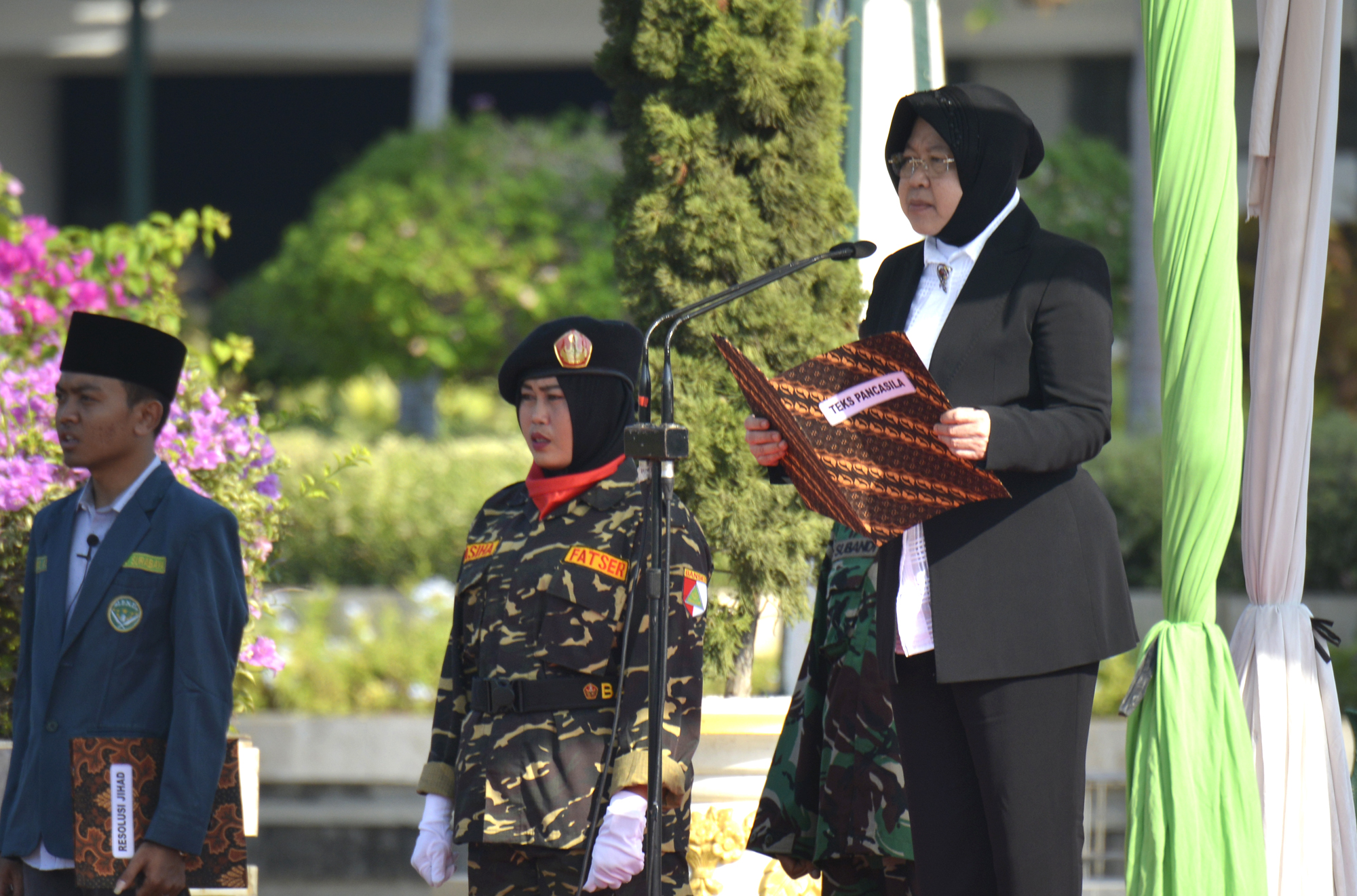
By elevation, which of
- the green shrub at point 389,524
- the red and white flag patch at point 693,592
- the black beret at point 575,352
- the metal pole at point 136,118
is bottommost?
the green shrub at point 389,524

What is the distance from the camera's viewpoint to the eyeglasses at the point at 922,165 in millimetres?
2684

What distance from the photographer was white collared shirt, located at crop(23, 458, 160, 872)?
10.6 feet

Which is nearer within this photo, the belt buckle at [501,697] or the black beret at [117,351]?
the belt buckle at [501,697]

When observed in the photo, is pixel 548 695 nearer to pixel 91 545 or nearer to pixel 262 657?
pixel 91 545

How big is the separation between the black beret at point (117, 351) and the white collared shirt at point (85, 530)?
0.19 metres

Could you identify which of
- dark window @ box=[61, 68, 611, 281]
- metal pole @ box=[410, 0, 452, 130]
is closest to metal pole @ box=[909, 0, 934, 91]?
metal pole @ box=[410, 0, 452, 130]

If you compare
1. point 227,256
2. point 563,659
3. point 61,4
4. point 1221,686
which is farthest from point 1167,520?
point 227,256

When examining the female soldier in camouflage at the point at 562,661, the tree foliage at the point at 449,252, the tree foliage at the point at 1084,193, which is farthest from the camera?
the tree foliage at the point at 449,252

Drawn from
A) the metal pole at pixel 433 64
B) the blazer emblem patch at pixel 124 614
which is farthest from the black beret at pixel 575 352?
the metal pole at pixel 433 64

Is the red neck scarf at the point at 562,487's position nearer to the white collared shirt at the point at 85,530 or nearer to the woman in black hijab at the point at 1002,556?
the woman in black hijab at the point at 1002,556

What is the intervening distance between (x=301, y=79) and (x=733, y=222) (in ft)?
57.1

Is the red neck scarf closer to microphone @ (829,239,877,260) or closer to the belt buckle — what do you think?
the belt buckle

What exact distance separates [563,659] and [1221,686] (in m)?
1.28

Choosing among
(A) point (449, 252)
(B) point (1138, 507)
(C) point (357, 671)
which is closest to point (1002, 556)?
(C) point (357, 671)
